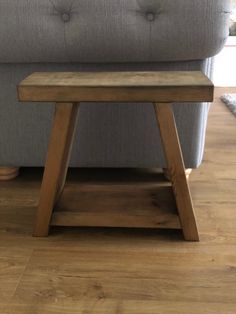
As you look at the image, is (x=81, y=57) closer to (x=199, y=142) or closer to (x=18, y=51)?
(x=18, y=51)

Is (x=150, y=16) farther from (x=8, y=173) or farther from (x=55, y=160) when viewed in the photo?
(x=8, y=173)

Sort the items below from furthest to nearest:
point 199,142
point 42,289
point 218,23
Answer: point 199,142 → point 218,23 → point 42,289

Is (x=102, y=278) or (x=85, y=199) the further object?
(x=85, y=199)

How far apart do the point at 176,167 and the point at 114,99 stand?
0.20m

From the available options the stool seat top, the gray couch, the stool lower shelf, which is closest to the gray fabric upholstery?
the gray couch

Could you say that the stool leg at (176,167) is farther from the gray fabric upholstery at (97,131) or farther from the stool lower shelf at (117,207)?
the gray fabric upholstery at (97,131)

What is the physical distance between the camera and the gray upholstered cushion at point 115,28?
846 mm

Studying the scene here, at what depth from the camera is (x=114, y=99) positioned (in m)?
0.73

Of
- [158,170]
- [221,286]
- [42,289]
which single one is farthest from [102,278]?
[158,170]

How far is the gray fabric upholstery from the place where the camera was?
1.00 meters

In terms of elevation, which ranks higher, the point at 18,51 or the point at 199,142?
the point at 18,51

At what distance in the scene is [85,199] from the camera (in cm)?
94

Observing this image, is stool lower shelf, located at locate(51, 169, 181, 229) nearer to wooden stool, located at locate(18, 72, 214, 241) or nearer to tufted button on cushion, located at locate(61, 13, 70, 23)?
wooden stool, located at locate(18, 72, 214, 241)

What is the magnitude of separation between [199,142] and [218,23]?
0.32 metres
